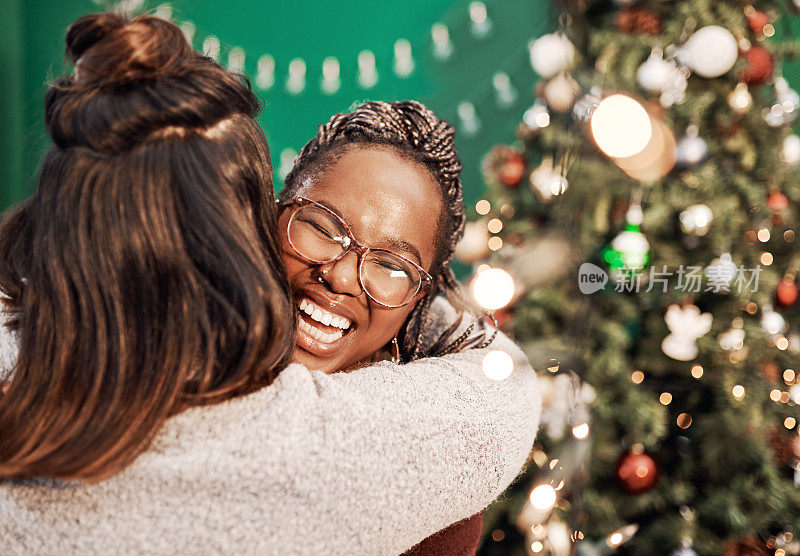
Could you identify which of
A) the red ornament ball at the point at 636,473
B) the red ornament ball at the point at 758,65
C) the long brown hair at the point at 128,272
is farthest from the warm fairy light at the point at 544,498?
the red ornament ball at the point at 758,65

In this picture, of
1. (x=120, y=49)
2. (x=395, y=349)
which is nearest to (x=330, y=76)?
(x=395, y=349)

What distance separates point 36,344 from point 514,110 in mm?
2645

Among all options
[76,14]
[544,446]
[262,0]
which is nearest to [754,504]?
[544,446]

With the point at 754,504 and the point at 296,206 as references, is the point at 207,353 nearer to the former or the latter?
the point at 296,206

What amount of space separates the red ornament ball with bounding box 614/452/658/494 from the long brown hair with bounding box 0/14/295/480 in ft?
5.05

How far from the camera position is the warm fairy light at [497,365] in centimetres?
94

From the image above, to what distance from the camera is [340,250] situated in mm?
967

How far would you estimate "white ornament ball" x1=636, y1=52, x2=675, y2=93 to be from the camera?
1.69 m

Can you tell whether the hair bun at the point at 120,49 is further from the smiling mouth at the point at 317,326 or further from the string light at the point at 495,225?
Answer: the string light at the point at 495,225

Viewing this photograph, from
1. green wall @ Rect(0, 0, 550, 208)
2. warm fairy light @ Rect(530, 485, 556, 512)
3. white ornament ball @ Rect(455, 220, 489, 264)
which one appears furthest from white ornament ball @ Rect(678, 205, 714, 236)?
green wall @ Rect(0, 0, 550, 208)

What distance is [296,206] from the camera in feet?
3.22

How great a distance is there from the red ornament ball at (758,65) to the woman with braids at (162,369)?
1627 mm

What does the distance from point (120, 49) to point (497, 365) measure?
69 cm

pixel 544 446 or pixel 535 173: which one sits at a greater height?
pixel 535 173
